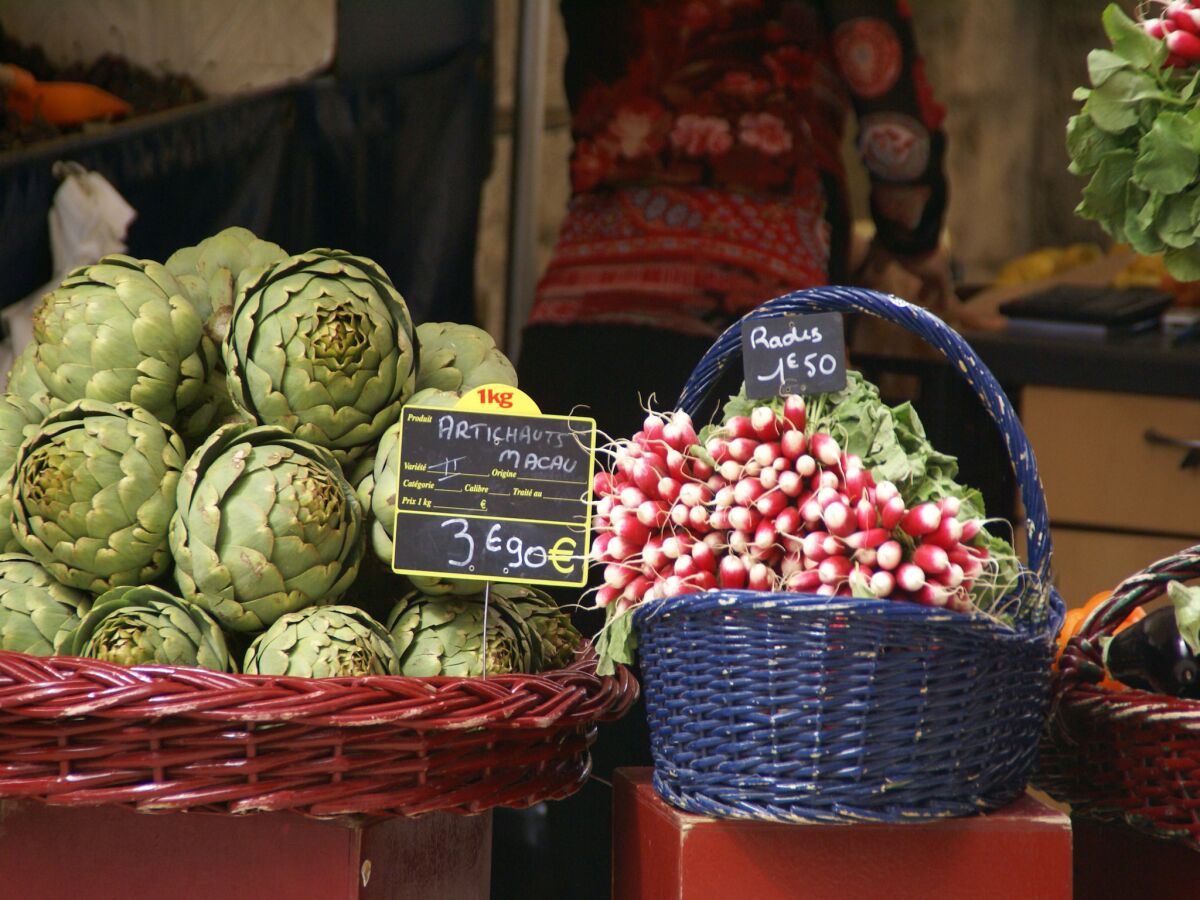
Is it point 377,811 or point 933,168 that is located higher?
point 933,168

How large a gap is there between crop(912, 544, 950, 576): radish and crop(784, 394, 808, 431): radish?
162mm

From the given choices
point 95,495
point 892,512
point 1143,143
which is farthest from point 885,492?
point 95,495

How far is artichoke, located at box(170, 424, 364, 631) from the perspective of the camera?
1211 mm

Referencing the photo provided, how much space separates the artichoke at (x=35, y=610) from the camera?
1.24 metres

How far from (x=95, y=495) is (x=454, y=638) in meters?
0.34

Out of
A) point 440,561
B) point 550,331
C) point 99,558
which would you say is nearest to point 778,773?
point 440,561

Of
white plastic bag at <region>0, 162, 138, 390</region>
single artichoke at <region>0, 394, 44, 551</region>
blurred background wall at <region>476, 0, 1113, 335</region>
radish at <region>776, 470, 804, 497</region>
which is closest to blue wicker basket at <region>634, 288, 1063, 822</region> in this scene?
radish at <region>776, 470, 804, 497</region>

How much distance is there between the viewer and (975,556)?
113 cm

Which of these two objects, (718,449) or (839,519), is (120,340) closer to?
(718,449)

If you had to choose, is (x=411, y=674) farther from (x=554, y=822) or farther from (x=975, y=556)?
(x=554, y=822)

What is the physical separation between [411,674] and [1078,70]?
5.82 m

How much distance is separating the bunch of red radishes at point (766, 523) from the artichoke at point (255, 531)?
9.7 inches

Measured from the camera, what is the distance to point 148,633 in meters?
1.18

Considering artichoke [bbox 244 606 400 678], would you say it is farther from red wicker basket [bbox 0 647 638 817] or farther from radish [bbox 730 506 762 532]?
radish [bbox 730 506 762 532]
